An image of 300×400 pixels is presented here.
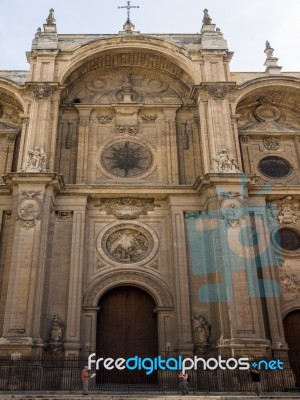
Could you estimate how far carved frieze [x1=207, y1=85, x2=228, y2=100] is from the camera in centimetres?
2148

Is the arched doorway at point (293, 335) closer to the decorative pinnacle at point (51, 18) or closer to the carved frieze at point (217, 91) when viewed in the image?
the carved frieze at point (217, 91)

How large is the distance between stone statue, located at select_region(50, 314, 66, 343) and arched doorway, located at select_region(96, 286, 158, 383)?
66.0 inches

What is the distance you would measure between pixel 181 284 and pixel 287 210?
6.40 metres

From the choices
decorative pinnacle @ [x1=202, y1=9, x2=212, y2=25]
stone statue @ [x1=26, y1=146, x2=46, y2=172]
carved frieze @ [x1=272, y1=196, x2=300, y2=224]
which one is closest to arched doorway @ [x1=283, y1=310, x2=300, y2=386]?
carved frieze @ [x1=272, y1=196, x2=300, y2=224]

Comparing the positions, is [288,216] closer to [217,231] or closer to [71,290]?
[217,231]

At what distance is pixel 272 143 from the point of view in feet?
74.3

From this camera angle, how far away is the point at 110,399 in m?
11.6

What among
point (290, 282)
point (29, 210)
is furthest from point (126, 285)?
point (290, 282)

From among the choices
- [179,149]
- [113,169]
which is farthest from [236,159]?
[113,169]

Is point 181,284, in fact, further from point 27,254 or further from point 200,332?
point 27,254

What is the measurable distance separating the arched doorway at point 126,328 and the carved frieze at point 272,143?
32.6 ft

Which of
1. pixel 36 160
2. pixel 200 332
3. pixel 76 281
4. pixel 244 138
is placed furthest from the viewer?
pixel 244 138

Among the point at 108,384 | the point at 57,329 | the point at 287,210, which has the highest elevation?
the point at 287,210

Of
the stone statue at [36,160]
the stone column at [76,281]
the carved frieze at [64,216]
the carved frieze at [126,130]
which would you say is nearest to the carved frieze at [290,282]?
the stone column at [76,281]
